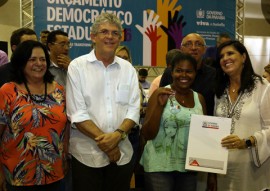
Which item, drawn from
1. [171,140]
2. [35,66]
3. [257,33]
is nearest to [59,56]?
[35,66]

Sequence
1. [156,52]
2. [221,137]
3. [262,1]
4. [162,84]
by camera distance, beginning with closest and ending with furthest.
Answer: [221,137] < [162,84] < [156,52] < [262,1]

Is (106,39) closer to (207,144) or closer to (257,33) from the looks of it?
(207,144)

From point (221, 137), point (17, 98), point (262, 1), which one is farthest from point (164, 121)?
point (262, 1)

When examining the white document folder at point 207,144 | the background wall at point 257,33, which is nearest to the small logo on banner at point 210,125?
the white document folder at point 207,144

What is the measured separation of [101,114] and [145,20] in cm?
492

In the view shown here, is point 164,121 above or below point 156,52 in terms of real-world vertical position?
below

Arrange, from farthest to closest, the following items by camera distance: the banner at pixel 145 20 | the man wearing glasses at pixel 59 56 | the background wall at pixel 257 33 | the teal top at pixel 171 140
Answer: the background wall at pixel 257 33
the banner at pixel 145 20
the man wearing glasses at pixel 59 56
the teal top at pixel 171 140

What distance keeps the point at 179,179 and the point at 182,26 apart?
16.8ft

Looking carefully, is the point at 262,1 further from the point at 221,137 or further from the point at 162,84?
the point at 221,137

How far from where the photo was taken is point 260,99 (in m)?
2.32

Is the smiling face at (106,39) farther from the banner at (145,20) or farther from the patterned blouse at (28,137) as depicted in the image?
the banner at (145,20)

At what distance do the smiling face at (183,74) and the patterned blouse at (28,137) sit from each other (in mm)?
851

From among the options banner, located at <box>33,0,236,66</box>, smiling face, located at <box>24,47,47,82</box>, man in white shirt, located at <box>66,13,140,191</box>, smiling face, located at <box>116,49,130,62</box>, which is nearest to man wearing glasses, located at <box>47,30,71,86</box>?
smiling face, located at <box>116,49,130,62</box>

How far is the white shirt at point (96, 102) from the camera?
214cm
